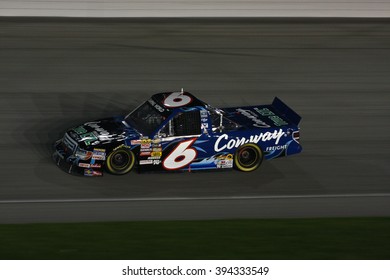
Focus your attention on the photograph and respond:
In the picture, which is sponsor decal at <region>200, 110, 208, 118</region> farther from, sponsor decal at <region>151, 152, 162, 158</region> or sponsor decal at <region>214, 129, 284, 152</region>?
sponsor decal at <region>151, 152, 162, 158</region>

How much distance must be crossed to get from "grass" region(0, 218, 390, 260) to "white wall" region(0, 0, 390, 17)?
9225 millimetres

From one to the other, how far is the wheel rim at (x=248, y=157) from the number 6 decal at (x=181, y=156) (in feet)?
2.83

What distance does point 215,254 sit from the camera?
10812 mm

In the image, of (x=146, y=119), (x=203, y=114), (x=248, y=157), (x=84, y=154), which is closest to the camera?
(x=84, y=154)

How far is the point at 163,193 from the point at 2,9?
9.05m

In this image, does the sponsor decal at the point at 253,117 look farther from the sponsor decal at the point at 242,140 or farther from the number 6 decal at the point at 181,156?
the number 6 decal at the point at 181,156

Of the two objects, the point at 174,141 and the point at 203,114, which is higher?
the point at 203,114

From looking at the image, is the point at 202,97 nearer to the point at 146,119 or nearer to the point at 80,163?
the point at 146,119

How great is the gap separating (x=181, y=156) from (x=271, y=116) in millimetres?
1997

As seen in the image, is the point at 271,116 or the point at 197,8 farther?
the point at 197,8

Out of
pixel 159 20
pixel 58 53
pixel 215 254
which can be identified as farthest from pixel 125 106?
pixel 215 254

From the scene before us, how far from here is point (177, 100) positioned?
543 inches

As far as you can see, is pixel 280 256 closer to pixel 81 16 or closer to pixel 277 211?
pixel 277 211

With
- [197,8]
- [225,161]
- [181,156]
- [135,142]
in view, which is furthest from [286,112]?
[197,8]
